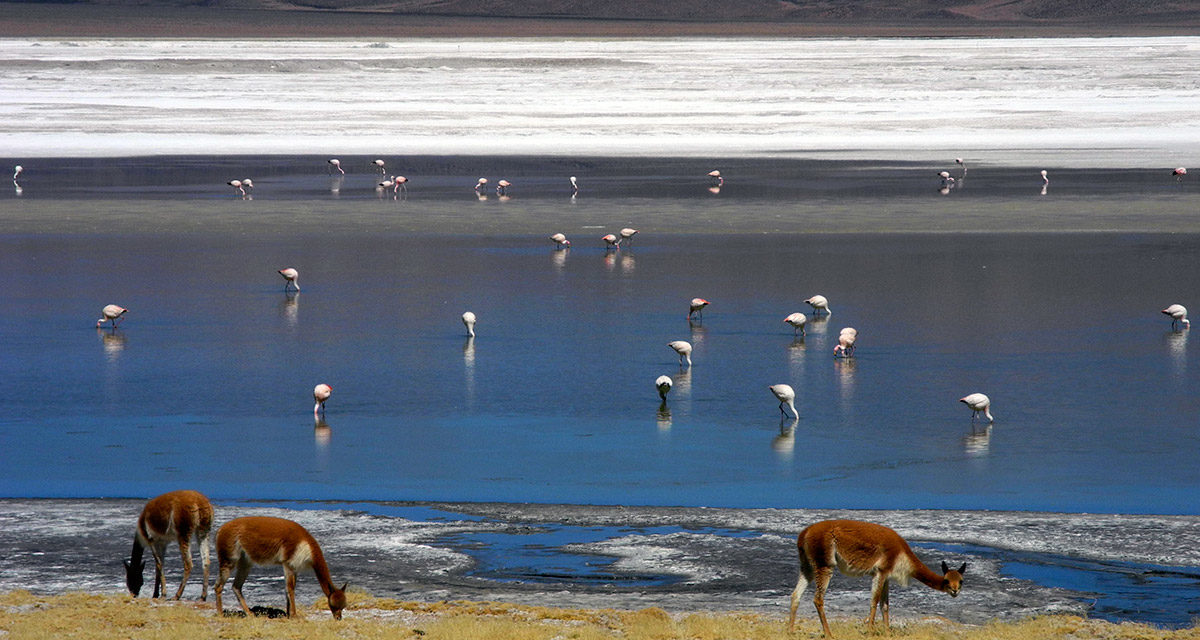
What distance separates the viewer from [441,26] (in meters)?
116

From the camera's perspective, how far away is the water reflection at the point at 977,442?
1151 centimetres

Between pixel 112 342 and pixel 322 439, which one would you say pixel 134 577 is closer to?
pixel 322 439

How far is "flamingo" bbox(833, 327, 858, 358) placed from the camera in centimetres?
1462

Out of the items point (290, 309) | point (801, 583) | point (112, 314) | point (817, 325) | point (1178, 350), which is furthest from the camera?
point (290, 309)

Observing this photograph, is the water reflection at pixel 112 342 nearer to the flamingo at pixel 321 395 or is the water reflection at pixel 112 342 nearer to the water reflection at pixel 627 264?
the flamingo at pixel 321 395

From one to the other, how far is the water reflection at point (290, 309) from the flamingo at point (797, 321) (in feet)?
17.5

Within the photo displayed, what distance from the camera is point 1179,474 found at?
10984mm

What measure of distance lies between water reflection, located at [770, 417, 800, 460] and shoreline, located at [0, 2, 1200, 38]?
8713 cm

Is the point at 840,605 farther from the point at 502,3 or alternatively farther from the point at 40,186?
the point at 502,3

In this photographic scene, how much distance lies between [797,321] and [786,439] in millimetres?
3965

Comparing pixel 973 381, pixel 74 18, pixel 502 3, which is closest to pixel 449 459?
pixel 973 381

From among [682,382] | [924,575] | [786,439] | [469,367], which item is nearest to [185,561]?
[924,575]

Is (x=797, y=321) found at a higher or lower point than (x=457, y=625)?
higher

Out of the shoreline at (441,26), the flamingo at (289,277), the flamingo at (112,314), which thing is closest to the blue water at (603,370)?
the flamingo at (112,314)
